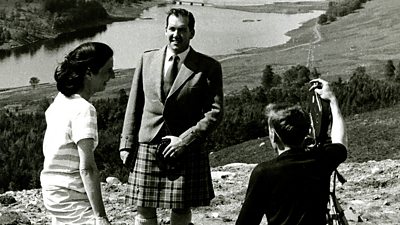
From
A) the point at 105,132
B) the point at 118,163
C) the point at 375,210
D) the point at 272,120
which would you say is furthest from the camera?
the point at 105,132

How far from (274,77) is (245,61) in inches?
76.6

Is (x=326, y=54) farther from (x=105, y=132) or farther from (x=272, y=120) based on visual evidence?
(x=272, y=120)

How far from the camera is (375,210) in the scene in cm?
523

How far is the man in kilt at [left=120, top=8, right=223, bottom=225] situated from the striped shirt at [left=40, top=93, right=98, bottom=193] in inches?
37.7

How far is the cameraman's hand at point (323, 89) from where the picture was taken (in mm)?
2619

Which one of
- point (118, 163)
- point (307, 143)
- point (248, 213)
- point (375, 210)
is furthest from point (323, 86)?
point (118, 163)

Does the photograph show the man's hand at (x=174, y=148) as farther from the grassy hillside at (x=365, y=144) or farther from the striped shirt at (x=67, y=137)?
the grassy hillside at (x=365, y=144)

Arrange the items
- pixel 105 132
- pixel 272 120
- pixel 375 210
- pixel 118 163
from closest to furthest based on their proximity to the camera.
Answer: pixel 272 120, pixel 375 210, pixel 118 163, pixel 105 132

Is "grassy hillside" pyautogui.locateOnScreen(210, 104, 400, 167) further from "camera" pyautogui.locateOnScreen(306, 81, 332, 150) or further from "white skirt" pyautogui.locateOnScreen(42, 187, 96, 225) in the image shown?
"white skirt" pyautogui.locateOnScreen(42, 187, 96, 225)

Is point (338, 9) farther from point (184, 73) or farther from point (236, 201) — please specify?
point (184, 73)

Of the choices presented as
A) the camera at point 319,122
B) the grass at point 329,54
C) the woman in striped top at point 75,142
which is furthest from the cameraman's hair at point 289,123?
the grass at point 329,54

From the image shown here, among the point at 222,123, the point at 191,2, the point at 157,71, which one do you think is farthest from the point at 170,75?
the point at 191,2

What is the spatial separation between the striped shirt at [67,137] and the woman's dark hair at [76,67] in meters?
0.04

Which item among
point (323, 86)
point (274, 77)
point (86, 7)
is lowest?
point (274, 77)
